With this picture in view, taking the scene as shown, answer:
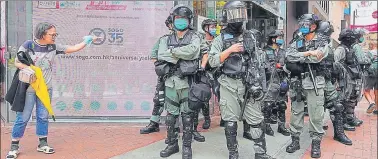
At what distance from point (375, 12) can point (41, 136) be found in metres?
21.0

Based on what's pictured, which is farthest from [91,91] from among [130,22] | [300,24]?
[300,24]

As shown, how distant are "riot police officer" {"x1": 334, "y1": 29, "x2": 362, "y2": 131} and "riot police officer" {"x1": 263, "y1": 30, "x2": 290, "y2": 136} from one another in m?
0.93

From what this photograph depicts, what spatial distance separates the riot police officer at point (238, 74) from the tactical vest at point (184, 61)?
31 cm

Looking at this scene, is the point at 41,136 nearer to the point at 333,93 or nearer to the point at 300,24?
the point at 300,24

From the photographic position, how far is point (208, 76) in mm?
4961

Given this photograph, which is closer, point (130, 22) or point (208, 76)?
point (208, 76)

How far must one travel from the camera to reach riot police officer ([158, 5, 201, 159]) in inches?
181

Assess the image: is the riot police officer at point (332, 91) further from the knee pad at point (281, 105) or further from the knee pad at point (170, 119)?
the knee pad at point (170, 119)

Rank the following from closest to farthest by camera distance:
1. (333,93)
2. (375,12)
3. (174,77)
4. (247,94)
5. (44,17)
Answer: (247,94) < (174,77) < (333,93) < (44,17) < (375,12)

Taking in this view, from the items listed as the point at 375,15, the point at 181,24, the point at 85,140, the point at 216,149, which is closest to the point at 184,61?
the point at 181,24

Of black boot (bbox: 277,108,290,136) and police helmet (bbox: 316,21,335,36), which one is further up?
police helmet (bbox: 316,21,335,36)

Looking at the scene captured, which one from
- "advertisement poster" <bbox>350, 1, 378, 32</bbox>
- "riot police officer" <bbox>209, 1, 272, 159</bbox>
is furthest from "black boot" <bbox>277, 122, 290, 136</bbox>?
"advertisement poster" <bbox>350, 1, 378, 32</bbox>

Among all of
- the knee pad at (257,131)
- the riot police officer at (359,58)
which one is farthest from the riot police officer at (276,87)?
the knee pad at (257,131)

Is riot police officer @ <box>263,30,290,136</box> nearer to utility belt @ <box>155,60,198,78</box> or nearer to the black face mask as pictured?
the black face mask
